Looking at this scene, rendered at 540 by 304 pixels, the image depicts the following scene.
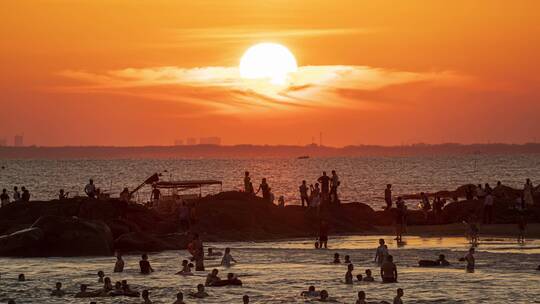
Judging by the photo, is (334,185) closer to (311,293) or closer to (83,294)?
(311,293)

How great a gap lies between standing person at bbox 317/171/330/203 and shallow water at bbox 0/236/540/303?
648cm

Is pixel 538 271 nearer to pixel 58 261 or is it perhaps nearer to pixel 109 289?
pixel 109 289

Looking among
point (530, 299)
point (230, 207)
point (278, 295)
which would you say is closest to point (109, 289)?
point (278, 295)

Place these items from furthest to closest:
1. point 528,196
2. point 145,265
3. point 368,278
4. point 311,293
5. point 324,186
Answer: point 528,196
point 324,186
point 145,265
point 368,278
point 311,293

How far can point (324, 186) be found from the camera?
215 ft

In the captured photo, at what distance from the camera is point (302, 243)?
195 feet

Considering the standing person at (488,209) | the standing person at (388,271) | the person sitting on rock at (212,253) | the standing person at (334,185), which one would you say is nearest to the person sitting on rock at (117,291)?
the standing person at (388,271)

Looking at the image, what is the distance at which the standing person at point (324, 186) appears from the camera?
64.4 metres

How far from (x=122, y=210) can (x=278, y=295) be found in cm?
2372

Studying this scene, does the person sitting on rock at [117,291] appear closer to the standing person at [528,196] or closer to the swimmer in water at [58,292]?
the swimmer in water at [58,292]

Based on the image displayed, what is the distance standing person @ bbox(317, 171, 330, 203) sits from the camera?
64.4m

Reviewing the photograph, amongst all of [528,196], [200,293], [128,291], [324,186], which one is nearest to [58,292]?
[128,291]

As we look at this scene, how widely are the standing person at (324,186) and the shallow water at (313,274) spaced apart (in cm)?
648

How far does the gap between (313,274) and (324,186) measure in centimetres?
2008
